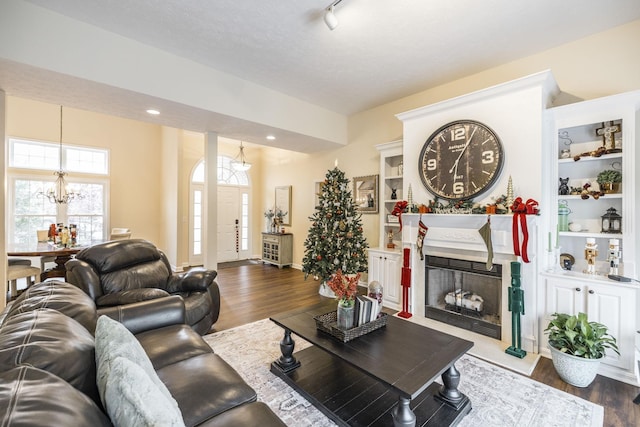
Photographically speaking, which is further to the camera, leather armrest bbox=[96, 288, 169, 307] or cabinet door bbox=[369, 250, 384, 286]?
cabinet door bbox=[369, 250, 384, 286]

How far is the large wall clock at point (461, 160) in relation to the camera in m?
3.15

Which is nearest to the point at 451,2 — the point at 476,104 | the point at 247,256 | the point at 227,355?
the point at 476,104

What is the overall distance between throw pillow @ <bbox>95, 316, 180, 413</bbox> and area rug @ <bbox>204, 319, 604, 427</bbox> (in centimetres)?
116

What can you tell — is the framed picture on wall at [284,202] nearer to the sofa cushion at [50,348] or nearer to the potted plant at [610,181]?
the potted plant at [610,181]

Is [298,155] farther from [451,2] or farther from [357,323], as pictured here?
[357,323]

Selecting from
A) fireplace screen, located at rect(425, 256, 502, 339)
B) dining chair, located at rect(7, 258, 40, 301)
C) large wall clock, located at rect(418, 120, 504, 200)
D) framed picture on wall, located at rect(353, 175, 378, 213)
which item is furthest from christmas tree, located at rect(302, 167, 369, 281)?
dining chair, located at rect(7, 258, 40, 301)

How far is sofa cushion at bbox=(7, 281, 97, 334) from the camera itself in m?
1.48

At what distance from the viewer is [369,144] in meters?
5.22

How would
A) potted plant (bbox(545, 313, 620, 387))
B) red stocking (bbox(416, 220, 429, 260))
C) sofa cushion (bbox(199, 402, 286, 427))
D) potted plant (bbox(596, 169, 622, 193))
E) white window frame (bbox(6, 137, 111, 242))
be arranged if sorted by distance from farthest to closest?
white window frame (bbox(6, 137, 111, 242)) → red stocking (bbox(416, 220, 429, 260)) → potted plant (bbox(596, 169, 622, 193)) → potted plant (bbox(545, 313, 620, 387)) → sofa cushion (bbox(199, 402, 286, 427))

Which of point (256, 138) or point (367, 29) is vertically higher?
point (367, 29)

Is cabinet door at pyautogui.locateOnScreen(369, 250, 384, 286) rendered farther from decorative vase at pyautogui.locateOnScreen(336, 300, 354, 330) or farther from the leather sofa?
the leather sofa

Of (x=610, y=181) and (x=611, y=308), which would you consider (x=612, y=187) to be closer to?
(x=610, y=181)

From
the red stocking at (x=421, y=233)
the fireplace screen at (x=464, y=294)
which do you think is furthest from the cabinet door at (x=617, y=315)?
the red stocking at (x=421, y=233)

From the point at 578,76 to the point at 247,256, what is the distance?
7.55 metres
